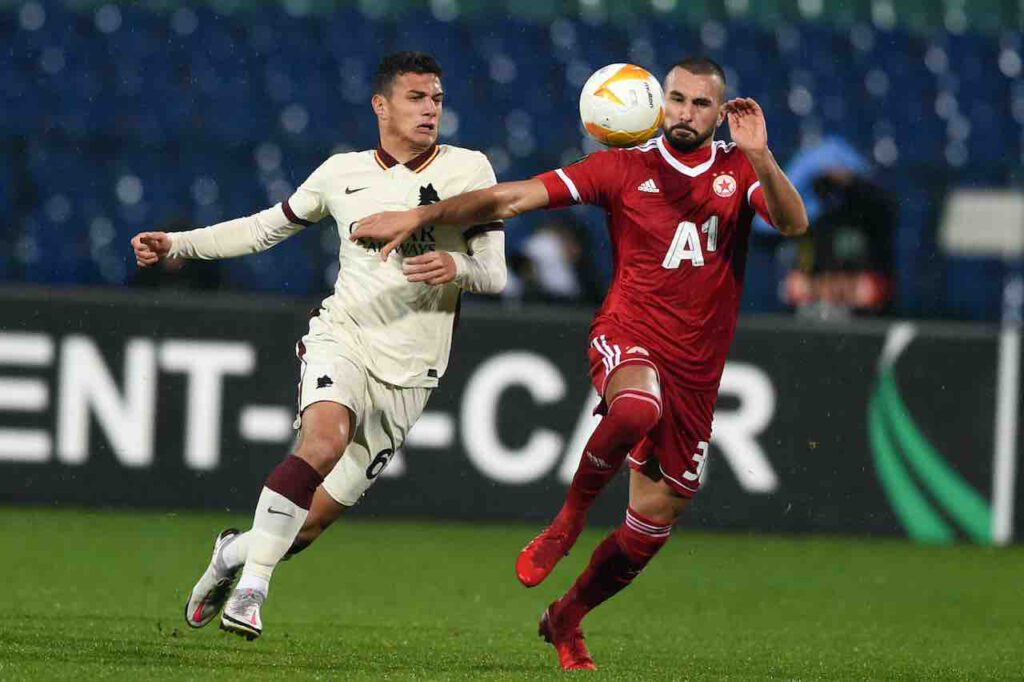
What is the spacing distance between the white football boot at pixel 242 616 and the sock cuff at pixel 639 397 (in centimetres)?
135

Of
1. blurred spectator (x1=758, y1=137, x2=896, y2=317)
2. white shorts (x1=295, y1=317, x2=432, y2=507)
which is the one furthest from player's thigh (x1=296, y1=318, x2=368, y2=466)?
blurred spectator (x1=758, y1=137, x2=896, y2=317)

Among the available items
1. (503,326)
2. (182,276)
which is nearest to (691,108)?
(503,326)

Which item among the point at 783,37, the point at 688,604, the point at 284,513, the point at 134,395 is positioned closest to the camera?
the point at 284,513

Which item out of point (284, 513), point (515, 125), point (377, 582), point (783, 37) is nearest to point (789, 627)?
point (377, 582)

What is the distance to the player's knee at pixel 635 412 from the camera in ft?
19.5

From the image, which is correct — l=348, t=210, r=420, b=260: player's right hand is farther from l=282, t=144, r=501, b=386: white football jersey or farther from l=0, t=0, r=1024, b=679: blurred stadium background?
l=0, t=0, r=1024, b=679: blurred stadium background

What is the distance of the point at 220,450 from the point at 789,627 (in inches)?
157

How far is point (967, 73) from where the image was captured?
13.9 metres

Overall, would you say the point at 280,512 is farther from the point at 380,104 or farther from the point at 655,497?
the point at 380,104

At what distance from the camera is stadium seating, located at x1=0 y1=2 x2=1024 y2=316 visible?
11688 millimetres

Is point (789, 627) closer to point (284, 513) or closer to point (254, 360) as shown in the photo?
point (284, 513)

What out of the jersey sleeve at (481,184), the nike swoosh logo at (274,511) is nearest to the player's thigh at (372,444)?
the nike swoosh logo at (274,511)

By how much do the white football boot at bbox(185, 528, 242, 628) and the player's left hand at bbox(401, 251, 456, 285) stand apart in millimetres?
1121

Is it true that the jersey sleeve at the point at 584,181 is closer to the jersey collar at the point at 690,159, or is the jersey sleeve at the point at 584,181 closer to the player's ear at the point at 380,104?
the jersey collar at the point at 690,159
